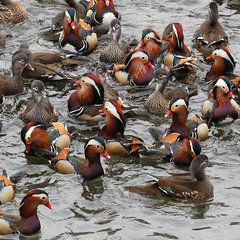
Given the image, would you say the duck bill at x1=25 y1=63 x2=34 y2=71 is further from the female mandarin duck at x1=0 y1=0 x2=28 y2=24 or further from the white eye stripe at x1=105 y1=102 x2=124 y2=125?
the female mandarin duck at x1=0 y1=0 x2=28 y2=24

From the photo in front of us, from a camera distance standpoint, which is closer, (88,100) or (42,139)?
(42,139)

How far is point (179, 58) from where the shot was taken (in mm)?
10312

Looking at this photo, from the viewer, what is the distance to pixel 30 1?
45.6 feet

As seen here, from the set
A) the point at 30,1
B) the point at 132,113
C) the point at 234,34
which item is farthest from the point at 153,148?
the point at 30,1

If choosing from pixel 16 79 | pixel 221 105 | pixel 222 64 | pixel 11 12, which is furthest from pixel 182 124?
pixel 11 12

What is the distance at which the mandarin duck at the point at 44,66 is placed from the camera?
9.98 metres

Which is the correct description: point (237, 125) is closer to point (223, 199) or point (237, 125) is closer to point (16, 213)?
point (223, 199)

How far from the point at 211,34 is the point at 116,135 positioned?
4626 mm

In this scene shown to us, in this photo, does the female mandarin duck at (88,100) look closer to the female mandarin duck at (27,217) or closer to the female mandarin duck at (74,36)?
the female mandarin duck at (74,36)

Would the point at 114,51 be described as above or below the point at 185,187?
above

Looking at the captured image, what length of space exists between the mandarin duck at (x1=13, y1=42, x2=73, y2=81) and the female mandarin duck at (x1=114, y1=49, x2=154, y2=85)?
1205 mm

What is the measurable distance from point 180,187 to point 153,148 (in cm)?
134

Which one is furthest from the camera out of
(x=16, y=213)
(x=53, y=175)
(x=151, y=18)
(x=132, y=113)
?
(x=151, y=18)

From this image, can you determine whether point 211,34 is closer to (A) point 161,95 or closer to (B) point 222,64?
(B) point 222,64
